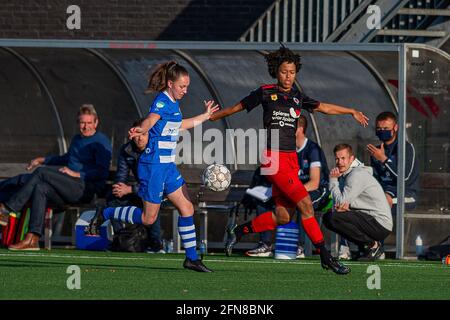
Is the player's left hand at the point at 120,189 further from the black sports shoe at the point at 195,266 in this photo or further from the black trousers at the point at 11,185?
the black sports shoe at the point at 195,266

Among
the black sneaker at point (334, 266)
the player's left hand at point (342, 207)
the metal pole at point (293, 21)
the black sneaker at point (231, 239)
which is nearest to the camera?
the black sneaker at point (334, 266)

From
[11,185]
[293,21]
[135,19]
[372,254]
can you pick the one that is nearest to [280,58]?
[372,254]

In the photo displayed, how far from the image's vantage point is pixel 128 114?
55.3ft

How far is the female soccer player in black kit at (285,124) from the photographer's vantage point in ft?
38.5

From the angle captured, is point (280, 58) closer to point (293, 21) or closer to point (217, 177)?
point (217, 177)

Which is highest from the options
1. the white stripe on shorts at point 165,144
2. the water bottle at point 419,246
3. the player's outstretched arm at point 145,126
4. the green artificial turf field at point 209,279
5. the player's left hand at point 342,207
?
the player's outstretched arm at point 145,126

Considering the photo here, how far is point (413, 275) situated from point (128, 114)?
623 centimetres

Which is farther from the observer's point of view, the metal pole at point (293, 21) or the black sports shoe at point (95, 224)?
the metal pole at point (293, 21)

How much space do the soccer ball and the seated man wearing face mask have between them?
162cm

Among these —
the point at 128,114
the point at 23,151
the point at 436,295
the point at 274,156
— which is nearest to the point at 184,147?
the point at 128,114

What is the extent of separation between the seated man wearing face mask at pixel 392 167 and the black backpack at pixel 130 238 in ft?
8.82

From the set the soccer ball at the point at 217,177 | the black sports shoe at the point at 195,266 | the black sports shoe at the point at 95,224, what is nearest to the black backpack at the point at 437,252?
the soccer ball at the point at 217,177

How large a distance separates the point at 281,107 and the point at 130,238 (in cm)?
375

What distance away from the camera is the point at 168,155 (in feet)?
36.9
